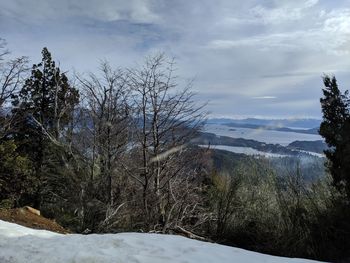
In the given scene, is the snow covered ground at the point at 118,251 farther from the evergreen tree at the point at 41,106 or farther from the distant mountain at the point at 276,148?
the evergreen tree at the point at 41,106

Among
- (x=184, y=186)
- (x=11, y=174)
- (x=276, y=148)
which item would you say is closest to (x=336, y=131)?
(x=184, y=186)

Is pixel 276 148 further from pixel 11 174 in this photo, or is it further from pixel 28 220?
pixel 28 220

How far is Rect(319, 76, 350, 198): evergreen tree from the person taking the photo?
12.6 metres

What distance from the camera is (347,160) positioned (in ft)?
40.2

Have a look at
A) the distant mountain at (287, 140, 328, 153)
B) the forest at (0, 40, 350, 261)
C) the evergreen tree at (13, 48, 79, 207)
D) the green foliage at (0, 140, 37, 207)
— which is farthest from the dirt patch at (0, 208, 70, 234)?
the evergreen tree at (13, 48, 79, 207)

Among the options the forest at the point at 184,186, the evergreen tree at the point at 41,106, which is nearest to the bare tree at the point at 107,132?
the forest at the point at 184,186

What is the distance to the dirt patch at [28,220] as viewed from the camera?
10.3 metres

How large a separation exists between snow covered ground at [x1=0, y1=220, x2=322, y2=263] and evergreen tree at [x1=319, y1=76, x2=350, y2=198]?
7.23 meters

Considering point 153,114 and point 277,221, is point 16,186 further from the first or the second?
point 277,221

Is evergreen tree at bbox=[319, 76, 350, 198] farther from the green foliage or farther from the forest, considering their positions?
the green foliage

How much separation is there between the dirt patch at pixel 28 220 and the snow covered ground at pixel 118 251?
3.32 metres

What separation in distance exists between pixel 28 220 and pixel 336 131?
368 inches

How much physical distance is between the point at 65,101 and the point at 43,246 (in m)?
26.5

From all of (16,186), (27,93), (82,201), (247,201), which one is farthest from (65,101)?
(247,201)
